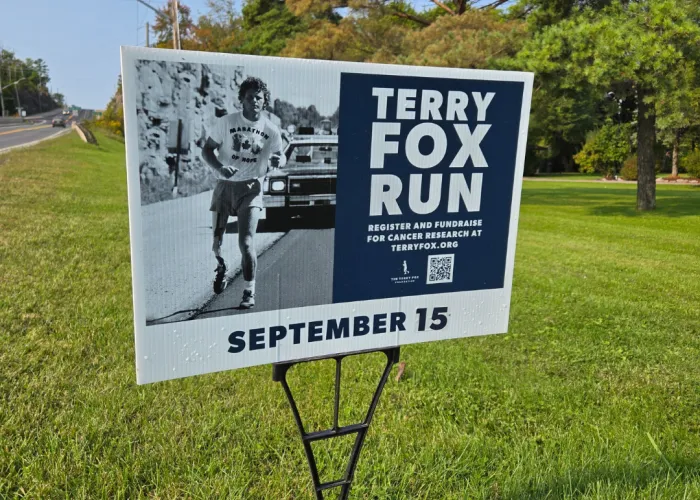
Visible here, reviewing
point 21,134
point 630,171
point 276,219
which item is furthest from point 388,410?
point 21,134

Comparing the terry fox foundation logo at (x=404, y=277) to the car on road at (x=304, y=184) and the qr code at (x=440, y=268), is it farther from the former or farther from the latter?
the car on road at (x=304, y=184)

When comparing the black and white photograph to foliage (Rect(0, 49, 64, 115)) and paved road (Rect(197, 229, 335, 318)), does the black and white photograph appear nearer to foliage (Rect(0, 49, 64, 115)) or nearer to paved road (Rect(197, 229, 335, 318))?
paved road (Rect(197, 229, 335, 318))

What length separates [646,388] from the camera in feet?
13.1

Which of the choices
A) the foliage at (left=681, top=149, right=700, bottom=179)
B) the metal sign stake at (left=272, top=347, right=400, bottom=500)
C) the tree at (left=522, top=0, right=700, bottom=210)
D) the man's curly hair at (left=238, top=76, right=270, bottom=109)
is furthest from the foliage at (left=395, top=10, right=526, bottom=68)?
the foliage at (left=681, top=149, right=700, bottom=179)

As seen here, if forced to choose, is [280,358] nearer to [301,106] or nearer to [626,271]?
[301,106]

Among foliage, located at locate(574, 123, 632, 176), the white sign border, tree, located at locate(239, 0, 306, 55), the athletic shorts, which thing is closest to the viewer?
the white sign border

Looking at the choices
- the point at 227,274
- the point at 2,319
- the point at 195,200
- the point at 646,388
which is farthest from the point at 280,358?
the point at 2,319

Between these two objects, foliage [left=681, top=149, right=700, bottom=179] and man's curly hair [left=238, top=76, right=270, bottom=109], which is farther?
foliage [left=681, top=149, right=700, bottom=179]

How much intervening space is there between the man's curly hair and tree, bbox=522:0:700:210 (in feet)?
39.2

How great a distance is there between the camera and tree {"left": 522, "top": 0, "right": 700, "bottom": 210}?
11.8 metres

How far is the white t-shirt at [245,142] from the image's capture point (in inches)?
74.1

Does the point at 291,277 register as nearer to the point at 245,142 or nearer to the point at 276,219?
the point at 276,219

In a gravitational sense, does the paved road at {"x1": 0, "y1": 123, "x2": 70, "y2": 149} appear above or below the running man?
below

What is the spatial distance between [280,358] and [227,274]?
385mm
